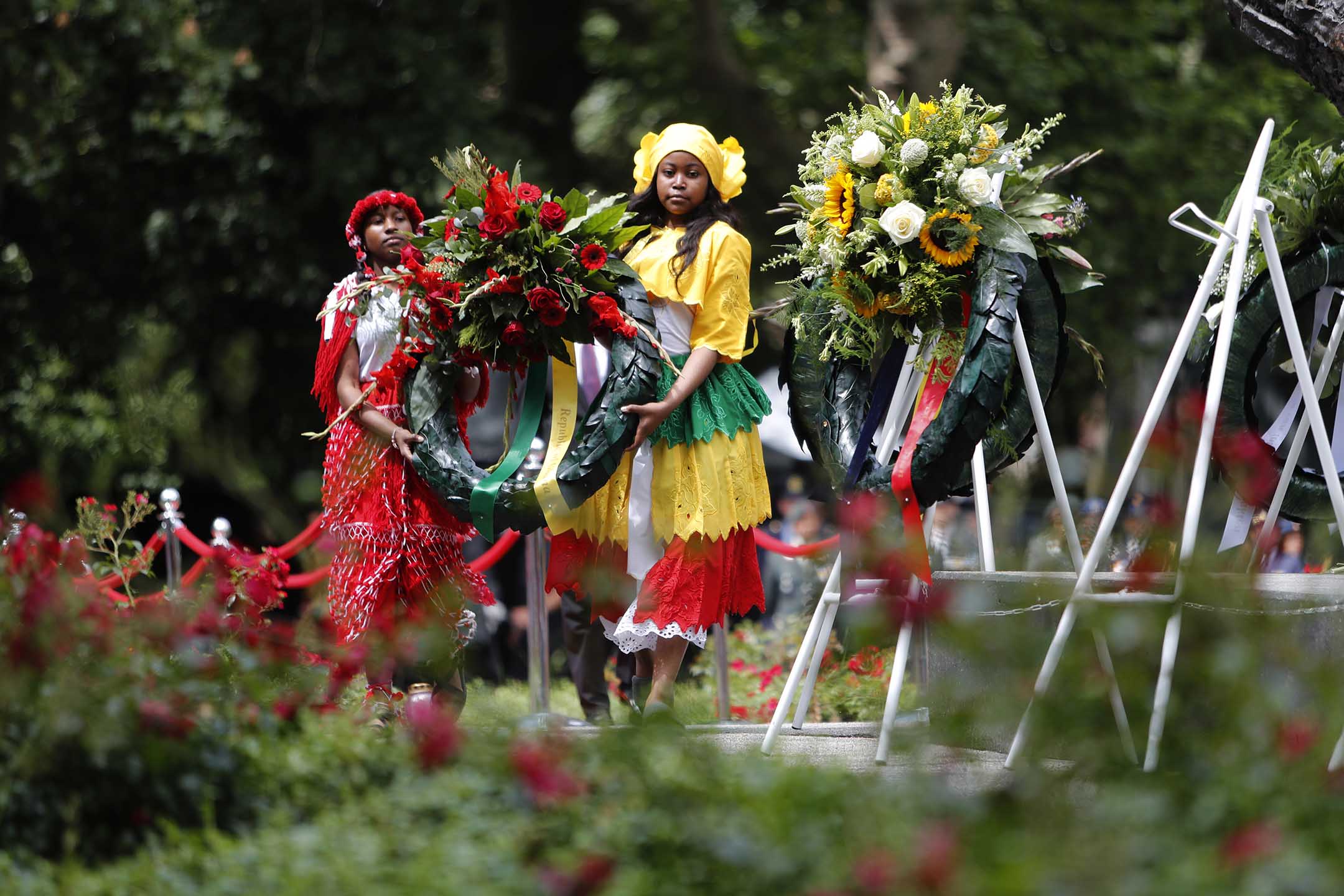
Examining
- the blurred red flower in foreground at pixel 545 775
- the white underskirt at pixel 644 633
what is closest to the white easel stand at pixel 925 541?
the white underskirt at pixel 644 633

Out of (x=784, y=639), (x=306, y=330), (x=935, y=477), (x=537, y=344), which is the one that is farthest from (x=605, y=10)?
(x=935, y=477)

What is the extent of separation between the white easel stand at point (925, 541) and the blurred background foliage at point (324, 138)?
6.02 m

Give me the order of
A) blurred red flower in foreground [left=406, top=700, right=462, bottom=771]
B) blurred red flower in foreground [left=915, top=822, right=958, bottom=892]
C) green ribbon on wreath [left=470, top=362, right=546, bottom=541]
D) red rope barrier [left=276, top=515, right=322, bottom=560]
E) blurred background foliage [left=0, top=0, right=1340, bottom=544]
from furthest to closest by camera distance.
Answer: blurred background foliage [left=0, top=0, right=1340, bottom=544] < red rope barrier [left=276, top=515, right=322, bottom=560] < green ribbon on wreath [left=470, top=362, right=546, bottom=541] < blurred red flower in foreground [left=406, top=700, right=462, bottom=771] < blurred red flower in foreground [left=915, top=822, right=958, bottom=892]

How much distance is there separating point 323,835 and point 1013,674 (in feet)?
4.37

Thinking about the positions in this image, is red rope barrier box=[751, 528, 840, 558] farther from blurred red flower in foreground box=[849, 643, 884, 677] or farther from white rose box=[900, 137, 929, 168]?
white rose box=[900, 137, 929, 168]

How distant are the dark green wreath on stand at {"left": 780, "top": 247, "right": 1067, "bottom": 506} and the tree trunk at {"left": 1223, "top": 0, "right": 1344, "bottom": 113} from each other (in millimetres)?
1169

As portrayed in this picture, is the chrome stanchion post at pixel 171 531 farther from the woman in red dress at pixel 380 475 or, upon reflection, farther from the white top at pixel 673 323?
the white top at pixel 673 323

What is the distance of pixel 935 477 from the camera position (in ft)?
15.2

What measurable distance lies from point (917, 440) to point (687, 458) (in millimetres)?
978

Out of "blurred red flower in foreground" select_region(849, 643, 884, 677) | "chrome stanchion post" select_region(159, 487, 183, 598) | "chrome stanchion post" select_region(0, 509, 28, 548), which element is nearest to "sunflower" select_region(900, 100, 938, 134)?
"blurred red flower in foreground" select_region(849, 643, 884, 677)

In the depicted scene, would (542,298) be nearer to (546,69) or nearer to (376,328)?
(376,328)

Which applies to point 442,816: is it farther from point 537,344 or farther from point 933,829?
point 537,344

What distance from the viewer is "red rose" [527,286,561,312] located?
509 centimetres

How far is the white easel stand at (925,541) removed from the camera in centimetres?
459
